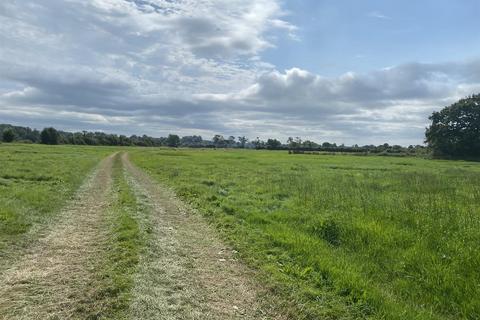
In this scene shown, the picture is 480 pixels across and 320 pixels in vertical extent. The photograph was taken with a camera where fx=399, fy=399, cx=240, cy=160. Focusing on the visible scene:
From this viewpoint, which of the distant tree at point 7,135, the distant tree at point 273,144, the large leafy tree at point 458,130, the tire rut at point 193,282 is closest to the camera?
the tire rut at point 193,282

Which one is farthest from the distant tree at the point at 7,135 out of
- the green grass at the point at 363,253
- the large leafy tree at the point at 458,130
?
the green grass at the point at 363,253

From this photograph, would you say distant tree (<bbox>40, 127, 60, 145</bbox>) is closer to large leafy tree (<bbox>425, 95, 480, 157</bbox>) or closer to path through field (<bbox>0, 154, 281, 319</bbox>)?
large leafy tree (<bbox>425, 95, 480, 157</bbox>)

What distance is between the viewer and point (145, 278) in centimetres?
680

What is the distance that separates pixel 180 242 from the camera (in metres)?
Result: 9.66

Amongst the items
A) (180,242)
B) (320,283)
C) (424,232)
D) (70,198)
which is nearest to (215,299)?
(320,283)

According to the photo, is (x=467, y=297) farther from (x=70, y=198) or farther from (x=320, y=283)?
(x=70, y=198)

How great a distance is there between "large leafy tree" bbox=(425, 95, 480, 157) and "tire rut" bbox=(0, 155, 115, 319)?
10216 cm

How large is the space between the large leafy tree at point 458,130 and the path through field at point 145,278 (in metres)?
101

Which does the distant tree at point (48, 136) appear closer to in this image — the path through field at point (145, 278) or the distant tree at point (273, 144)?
the distant tree at point (273, 144)

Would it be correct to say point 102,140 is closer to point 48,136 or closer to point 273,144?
point 48,136

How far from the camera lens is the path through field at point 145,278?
563 centimetres

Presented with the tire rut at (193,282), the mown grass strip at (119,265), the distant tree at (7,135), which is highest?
the distant tree at (7,135)

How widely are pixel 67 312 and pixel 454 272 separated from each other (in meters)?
6.93

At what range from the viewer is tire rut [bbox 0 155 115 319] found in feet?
18.2
